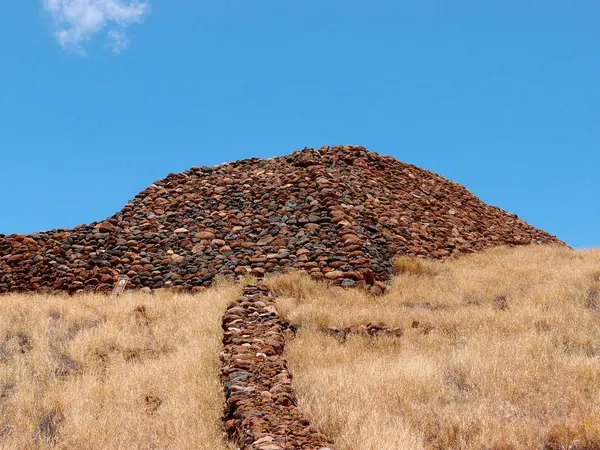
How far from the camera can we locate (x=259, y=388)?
21.2 feet

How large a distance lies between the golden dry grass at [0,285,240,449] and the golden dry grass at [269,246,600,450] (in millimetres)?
1219

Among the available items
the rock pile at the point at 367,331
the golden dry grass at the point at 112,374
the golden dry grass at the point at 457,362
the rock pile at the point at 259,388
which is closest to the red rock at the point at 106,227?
the golden dry grass at the point at 112,374

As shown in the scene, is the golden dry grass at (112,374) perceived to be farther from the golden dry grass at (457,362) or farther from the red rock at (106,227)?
the red rock at (106,227)

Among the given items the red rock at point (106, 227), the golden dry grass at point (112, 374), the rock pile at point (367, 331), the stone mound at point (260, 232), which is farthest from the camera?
the red rock at point (106, 227)

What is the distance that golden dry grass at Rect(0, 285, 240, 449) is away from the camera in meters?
5.87

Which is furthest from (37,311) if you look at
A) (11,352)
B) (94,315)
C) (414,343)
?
(414,343)

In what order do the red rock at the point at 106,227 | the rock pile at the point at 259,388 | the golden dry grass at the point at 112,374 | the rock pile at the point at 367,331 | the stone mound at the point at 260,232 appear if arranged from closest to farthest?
the rock pile at the point at 259,388 < the golden dry grass at the point at 112,374 < the rock pile at the point at 367,331 < the stone mound at the point at 260,232 < the red rock at the point at 106,227

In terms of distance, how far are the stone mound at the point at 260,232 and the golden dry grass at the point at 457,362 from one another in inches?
68.2

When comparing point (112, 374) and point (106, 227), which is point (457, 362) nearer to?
point (112, 374)

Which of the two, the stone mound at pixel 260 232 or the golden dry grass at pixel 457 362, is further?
the stone mound at pixel 260 232

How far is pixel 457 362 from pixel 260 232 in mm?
8004

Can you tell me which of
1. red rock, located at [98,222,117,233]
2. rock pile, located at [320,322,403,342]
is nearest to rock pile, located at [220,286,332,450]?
rock pile, located at [320,322,403,342]

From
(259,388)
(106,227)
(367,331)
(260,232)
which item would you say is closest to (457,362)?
(367,331)

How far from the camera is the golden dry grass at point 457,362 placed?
537cm
